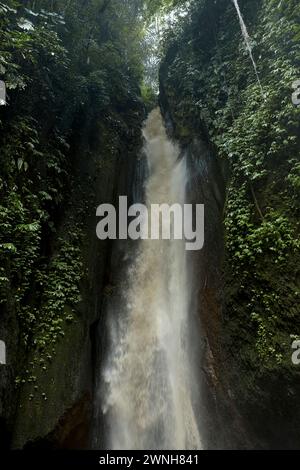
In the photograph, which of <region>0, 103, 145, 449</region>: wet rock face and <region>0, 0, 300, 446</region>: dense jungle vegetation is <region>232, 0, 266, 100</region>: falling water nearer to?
<region>0, 0, 300, 446</region>: dense jungle vegetation

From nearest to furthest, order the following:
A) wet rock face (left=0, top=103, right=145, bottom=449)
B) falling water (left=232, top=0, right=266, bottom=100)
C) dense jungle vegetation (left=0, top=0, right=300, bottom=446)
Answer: wet rock face (left=0, top=103, right=145, bottom=449), dense jungle vegetation (left=0, top=0, right=300, bottom=446), falling water (left=232, top=0, right=266, bottom=100)

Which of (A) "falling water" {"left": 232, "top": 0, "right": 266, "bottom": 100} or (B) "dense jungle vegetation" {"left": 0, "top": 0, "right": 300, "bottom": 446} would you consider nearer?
(B) "dense jungle vegetation" {"left": 0, "top": 0, "right": 300, "bottom": 446}

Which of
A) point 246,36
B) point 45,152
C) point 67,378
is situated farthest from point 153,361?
point 246,36

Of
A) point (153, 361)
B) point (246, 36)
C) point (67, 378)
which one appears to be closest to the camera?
point (67, 378)

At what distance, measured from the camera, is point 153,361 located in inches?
276

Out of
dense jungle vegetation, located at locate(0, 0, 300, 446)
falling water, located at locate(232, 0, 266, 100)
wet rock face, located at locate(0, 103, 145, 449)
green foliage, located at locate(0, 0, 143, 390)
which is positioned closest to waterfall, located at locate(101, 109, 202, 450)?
wet rock face, located at locate(0, 103, 145, 449)

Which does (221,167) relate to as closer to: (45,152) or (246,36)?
(246,36)

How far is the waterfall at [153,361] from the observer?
244 inches

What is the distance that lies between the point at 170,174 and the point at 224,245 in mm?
5030

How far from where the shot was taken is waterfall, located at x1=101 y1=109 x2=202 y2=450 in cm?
620

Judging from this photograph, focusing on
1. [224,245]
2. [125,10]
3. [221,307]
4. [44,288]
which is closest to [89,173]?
[44,288]

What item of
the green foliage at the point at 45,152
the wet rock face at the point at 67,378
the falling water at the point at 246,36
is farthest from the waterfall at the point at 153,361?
the falling water at the point at 246,36

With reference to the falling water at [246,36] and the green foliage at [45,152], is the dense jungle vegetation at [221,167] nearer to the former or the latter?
the green foliage at [45,152]

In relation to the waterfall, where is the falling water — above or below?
above
